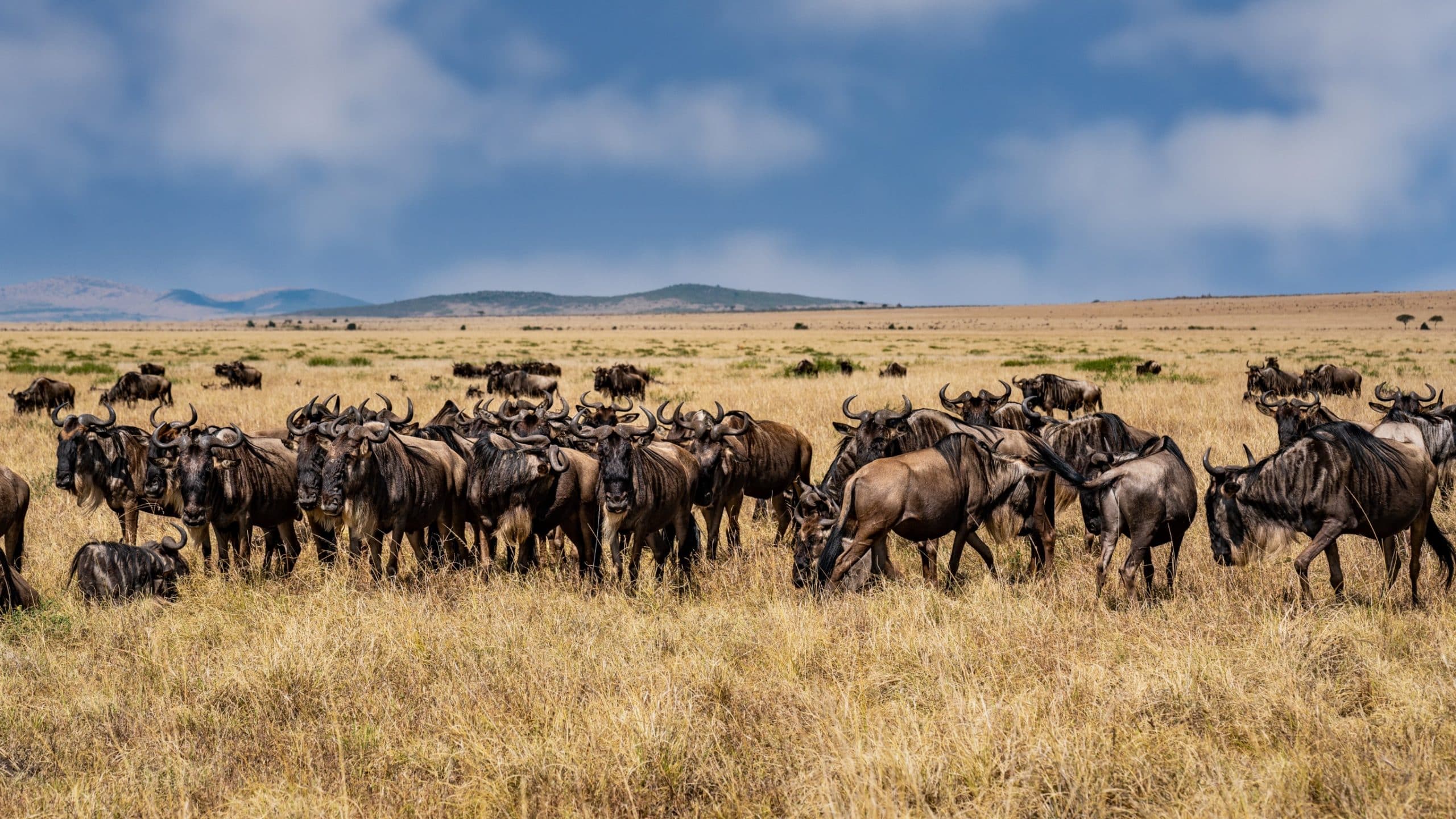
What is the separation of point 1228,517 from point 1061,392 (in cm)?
Answer: 1218

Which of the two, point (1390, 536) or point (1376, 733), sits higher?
point (1390, 536)

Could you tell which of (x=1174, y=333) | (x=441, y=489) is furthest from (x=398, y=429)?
(x=1174, y=333)

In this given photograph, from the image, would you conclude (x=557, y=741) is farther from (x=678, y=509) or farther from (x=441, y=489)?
(x=441, y=489)

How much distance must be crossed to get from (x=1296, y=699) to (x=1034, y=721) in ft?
4.01

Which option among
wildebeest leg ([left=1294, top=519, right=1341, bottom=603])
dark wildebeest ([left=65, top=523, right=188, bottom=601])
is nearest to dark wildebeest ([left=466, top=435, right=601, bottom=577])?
dark wildebeest ([left=65, top=523, right=188, bottom=601])

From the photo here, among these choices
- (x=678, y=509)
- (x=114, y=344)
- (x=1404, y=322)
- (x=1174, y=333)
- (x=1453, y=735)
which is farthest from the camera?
(x=1404, y=322)

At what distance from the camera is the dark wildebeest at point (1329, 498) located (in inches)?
217

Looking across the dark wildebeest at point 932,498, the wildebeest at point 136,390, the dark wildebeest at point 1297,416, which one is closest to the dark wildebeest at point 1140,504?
the dark wildebeest at point 932,498

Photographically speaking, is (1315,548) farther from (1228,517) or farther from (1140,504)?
(1140,504)

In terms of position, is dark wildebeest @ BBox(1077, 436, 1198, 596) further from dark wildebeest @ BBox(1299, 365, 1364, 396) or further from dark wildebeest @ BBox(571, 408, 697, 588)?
dark wildebeest @ BBox(1299, 365, 1364, 396)

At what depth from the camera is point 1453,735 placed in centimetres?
382

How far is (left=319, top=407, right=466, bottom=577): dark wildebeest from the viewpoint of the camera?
22.3ft

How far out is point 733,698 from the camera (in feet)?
15.1

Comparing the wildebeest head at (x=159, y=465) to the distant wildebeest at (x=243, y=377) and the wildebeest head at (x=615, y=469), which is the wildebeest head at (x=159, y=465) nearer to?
the wildebeest head at (x=615, y=469)
